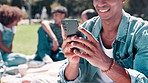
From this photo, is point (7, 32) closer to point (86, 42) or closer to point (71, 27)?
point (71, 27)

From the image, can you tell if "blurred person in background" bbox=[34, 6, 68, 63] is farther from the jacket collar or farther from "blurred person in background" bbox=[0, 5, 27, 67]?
the jacket collar

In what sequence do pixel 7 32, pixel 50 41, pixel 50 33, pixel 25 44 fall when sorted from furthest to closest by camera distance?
pixel 25 44 < pixel 7 32 < pixel 50 41 < pixel 50 33

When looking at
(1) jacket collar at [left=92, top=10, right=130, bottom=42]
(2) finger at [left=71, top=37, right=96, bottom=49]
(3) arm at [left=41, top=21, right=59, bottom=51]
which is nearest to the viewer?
(2) finger at [left=71, top=37, right=96, bottom=49]

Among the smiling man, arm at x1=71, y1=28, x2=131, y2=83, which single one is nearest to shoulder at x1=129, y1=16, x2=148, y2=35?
the smiling man

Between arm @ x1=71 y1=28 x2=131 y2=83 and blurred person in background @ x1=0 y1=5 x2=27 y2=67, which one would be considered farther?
blurred person in background @ x1=0 y1=5 x2=27 y2=67

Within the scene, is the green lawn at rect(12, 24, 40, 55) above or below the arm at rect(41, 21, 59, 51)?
below

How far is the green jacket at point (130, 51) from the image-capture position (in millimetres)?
1729

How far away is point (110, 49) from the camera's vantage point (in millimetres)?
2119

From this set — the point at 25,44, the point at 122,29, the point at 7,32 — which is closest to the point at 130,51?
the point at 122,29

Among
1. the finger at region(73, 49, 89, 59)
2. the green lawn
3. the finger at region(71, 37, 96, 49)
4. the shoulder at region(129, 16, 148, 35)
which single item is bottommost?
the green lawn

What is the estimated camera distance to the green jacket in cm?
173

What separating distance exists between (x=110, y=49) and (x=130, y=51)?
0.23 meters

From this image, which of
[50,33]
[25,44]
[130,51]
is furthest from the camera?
[25,44]

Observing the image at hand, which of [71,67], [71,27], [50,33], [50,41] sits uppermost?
[71,27]
